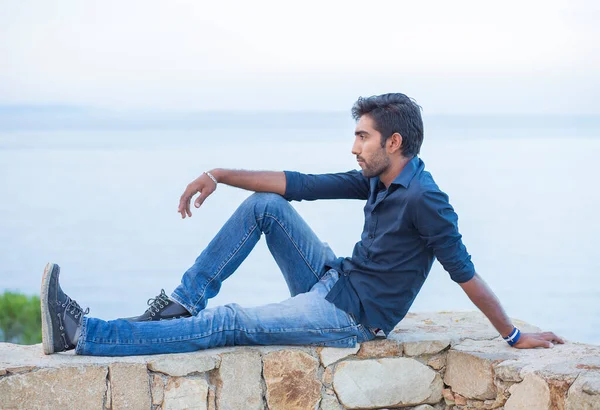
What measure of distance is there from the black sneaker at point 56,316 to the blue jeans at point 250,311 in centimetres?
4

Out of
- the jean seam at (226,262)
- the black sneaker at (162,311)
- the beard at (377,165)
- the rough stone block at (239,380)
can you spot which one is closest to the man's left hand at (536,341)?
the beard at (377,165)

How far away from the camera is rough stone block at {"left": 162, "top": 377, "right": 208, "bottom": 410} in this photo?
3104 millimetres

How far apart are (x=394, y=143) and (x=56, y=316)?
4.15 ft

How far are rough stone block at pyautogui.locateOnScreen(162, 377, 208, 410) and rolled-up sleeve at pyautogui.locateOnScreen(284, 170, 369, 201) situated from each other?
0.75m

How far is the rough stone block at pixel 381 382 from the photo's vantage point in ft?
10.7

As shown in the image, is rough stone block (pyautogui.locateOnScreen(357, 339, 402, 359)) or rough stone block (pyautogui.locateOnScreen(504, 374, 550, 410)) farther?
rough stone block (pyautogui.locateOnScreen(357, 339, 402, 359))

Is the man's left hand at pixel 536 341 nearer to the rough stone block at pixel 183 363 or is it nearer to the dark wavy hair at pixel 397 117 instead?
the dark wavy hair at pixel 397 117

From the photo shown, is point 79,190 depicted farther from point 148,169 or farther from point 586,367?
point 586,367

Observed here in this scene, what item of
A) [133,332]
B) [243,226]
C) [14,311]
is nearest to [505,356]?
[243,226]

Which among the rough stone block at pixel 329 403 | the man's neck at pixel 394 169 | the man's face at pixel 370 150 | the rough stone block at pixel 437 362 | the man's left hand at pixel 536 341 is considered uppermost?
the man's face at pixel 370 150

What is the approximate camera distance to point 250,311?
3.15 metres

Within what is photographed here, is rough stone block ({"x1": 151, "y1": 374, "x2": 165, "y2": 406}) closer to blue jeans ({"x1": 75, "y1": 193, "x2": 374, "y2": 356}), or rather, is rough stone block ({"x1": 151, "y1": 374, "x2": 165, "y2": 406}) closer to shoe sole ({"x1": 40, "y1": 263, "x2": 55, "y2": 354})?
blue jeans ({"x1": 75, "y1": 193, "x2": 374, "y2": 356})

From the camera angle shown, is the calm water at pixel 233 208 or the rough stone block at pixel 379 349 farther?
the calm water at pixel 233 208

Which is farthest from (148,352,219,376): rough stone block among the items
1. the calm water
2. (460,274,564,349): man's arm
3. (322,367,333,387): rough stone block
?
the calm water
